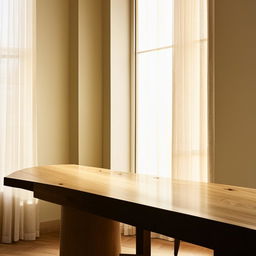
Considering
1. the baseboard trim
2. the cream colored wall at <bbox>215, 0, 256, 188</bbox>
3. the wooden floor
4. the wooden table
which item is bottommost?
the wooden floor

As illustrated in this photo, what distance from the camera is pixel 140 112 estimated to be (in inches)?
169

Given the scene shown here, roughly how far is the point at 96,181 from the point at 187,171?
1704mm

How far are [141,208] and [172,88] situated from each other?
7.61ft

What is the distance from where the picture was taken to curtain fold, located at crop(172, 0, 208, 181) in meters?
3.42

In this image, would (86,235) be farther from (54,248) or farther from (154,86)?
(154,86)

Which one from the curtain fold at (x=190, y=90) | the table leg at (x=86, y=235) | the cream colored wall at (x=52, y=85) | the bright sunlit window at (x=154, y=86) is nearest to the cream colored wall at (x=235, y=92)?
the curtain fold at (x=190, y=90)

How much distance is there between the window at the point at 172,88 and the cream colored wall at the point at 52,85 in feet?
2.67

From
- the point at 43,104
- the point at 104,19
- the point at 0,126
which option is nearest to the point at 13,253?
the point at 0,126

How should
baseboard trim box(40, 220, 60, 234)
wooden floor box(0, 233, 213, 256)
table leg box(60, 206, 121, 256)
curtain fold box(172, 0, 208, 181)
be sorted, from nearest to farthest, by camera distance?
table leg box(60, 206, 121, 256)
curtain fold box(172, 0, 208, 181)
wooden floor box(0, 233, 213, 256)
baseboard trim box(40, 220, 60, 234)

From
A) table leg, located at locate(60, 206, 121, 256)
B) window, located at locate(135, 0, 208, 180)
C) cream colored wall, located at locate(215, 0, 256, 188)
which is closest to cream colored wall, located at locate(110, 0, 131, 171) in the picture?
window, located at locate(135, 0, 208, 180)

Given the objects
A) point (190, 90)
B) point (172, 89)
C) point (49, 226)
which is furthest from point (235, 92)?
point (49, 226)

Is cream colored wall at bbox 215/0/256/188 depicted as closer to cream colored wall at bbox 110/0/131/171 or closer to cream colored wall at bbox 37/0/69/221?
cream colored wall at bbox 110/0/131/171

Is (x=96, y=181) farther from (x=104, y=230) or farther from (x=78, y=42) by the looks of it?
(x=78, y=42)

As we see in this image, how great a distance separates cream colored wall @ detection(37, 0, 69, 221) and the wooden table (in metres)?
1.71
